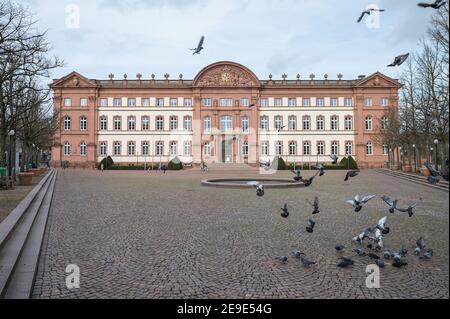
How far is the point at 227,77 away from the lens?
57.6m


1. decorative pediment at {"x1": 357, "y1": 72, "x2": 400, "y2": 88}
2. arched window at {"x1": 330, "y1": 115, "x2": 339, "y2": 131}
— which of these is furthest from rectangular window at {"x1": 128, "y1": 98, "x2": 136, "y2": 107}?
decorative pediment at {"x1": 357, "y1": 72, "x2": 400, "y2": 88}

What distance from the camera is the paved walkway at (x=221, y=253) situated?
4371mm

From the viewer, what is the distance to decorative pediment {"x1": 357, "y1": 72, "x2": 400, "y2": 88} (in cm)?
5803

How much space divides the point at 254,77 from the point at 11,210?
2001 inches

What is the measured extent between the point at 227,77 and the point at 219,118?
667cm

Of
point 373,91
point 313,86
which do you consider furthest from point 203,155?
point 373,91

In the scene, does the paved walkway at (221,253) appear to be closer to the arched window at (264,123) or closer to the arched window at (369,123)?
the arched window at (264,123)

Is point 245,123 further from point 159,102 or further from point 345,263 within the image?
point 345,263

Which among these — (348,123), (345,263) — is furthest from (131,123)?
(345,263)

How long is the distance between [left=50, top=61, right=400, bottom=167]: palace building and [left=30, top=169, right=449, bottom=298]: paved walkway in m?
47.3

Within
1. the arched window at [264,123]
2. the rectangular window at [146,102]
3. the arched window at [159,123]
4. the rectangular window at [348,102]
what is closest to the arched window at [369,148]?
the rectangular window at [348,102]

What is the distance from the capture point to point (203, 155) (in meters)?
58.0

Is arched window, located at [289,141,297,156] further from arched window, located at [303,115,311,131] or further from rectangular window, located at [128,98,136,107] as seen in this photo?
rectangular window, located at [128,98,136,107]

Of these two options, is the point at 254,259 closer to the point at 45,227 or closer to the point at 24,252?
the point at 24,252
